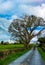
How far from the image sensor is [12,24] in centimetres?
8931

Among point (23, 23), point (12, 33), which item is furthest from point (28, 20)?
point (12, 33)

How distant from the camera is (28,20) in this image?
87.9m

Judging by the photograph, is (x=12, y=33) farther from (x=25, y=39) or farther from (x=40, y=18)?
(x=40, y=18)

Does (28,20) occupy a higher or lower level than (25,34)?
higher

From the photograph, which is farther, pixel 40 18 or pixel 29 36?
pixel 40 18

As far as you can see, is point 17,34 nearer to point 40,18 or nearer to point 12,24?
point 12,24

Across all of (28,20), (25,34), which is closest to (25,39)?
(25,34)

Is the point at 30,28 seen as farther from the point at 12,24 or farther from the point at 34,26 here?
the point at 12,24

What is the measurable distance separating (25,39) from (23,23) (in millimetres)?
6295

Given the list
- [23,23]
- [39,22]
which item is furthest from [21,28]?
[39,22]

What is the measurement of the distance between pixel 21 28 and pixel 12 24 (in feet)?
13.4

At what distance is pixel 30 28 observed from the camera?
87688mm

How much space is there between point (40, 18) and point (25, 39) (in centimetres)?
1140

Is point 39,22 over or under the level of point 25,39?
over
